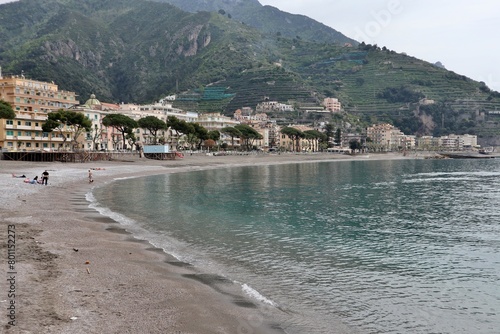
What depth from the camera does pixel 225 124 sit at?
192 metres

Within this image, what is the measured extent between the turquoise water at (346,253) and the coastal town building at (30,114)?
6511 centimetres

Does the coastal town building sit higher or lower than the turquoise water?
higher

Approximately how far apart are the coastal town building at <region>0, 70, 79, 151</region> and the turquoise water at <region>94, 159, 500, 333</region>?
6511 cm

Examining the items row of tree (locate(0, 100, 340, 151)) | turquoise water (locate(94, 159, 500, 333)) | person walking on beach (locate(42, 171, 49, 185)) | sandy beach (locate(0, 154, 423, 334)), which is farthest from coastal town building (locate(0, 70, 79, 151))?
sandy beach (locate(0, 154, 423, 334))

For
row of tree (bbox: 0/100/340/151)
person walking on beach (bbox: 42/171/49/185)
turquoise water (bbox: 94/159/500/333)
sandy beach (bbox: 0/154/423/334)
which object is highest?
row of tree (bbox: 0/100/340/151)

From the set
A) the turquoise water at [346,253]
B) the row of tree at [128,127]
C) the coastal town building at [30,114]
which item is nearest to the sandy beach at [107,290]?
the turquoise water at [346,253]

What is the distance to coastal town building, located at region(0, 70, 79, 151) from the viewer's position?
9619cm

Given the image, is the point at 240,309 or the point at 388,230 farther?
the point at 388,230

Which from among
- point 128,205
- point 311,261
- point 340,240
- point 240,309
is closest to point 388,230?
point 340,240

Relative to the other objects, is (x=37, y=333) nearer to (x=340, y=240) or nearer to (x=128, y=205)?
(x=340, y=240)

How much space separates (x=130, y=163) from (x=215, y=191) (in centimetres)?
5260

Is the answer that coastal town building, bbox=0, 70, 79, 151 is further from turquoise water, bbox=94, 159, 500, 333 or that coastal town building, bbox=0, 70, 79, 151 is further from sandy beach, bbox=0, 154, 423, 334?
sandy beach, bbox=0, 154, 423, 334

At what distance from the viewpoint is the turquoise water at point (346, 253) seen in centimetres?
1326

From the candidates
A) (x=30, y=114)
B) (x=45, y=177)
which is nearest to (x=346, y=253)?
(x=45, y=177)
